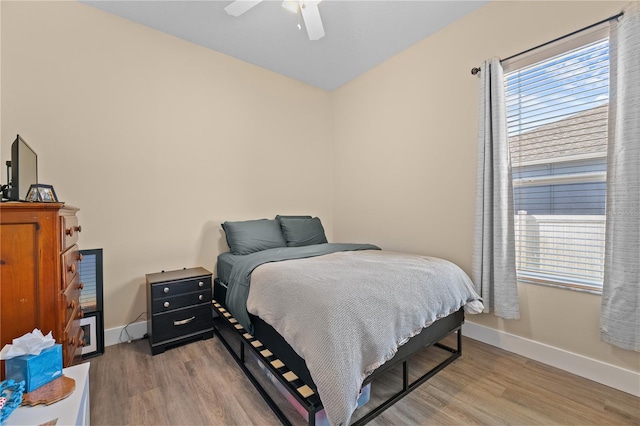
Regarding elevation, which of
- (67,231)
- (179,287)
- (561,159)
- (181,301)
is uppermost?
(561,159)

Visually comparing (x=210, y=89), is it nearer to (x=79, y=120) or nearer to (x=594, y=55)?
(x=79, y=120)

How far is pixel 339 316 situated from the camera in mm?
1313

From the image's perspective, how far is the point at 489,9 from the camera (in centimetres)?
234

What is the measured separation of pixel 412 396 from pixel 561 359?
3.87 feet

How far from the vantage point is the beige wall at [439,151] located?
1983 millimetres

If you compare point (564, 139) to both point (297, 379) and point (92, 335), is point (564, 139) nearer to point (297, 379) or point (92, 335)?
point (297, 379)

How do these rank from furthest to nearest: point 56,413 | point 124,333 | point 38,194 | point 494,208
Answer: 1. point 124,333
2. point 494,208
3. point 38,194
4. point 56,413

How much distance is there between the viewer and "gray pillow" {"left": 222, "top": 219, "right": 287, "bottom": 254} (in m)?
2.78

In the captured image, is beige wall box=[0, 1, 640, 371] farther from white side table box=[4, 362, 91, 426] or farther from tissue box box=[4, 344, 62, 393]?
white side table box=[4, 362, 91, 426]

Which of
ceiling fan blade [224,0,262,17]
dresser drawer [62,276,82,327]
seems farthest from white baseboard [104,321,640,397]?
ceiling fan blade [224,0,262,17]

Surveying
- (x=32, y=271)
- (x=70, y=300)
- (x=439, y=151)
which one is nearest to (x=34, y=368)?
(x=32, y=271)

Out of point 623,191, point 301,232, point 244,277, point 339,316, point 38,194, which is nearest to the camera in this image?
point 339,316

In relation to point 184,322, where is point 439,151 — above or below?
above

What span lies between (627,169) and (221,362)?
115 inches
